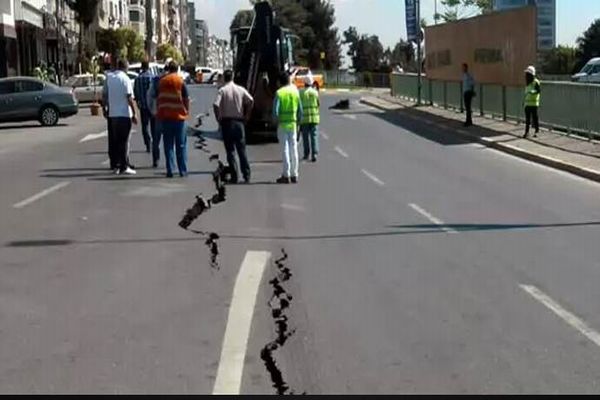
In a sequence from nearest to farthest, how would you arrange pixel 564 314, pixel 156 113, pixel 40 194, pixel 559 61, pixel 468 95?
pixel 564 314, pixel 40 194, pixel 156 113, pixel 468 95, pixel 559 61

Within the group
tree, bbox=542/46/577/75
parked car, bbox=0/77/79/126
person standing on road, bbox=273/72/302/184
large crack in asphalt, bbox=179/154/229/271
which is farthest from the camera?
tree, bbox=542/46/577/75

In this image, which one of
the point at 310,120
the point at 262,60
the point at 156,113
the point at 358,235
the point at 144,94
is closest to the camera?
the point at 358,235

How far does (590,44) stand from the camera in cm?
8650

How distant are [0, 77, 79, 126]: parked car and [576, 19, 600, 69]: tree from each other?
5706 centimetres

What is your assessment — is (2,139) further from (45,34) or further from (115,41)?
(115,41)

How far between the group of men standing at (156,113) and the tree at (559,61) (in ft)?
230

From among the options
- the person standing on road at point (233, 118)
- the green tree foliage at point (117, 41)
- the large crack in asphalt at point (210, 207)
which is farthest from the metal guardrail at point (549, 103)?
the green tree foliage at point (117, 41)

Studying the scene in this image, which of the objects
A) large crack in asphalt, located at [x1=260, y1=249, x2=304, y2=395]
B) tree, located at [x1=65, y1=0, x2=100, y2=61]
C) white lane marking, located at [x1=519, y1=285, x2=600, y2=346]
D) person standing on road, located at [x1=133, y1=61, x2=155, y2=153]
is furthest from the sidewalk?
tree, located at [x1=65, y1=0, x2=100, y2=61]

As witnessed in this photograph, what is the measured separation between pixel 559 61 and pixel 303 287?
8374 cm

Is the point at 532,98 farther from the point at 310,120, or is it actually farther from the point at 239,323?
the point at 239,323

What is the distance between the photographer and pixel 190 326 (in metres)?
7.85

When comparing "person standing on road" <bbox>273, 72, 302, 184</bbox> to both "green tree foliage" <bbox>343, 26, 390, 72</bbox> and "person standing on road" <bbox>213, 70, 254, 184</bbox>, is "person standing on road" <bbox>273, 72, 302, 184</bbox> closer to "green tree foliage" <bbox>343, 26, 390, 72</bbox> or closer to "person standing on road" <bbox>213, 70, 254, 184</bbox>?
"person standing on road" <bbox>213, 70, 254, 184</bbox>

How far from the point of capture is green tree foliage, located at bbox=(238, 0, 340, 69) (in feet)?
398

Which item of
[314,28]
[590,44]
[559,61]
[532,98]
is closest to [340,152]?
[532,98]
